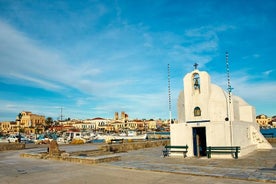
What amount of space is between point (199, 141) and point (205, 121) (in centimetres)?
185

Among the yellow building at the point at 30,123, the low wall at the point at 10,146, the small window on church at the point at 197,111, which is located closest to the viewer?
the small window on church at the point at 197,111

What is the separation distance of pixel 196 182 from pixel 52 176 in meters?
6.93

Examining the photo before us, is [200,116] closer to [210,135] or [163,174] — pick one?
[210,135]

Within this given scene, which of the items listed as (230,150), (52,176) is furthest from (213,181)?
(230,150)

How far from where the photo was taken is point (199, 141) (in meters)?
20.9

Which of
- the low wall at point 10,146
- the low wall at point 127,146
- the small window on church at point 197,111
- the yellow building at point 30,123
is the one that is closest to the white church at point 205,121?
the small window on church at point 197,111

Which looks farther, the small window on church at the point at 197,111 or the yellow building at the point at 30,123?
the yellow building at the point at 30,123

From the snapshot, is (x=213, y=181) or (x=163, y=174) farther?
(x=163, y=174)

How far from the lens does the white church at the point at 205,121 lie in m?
19.1

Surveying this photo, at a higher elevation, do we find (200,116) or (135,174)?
(200,116)

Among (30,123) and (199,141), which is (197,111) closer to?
(199,141)

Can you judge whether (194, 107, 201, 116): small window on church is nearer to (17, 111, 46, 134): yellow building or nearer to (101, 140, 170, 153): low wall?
(101, 140, 170, 153): low wall

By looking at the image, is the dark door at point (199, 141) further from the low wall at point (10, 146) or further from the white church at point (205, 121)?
the low wall at point (10, 146)

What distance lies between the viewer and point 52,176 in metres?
12.4
